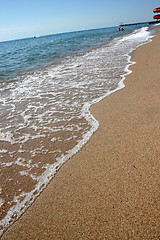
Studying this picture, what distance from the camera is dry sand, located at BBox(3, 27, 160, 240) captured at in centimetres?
155

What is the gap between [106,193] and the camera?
6.11 feet

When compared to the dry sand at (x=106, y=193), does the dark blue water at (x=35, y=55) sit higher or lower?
higher

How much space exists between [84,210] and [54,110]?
2967 mm

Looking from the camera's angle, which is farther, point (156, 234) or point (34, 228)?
point (34, 228)

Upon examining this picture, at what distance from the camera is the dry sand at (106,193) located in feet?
5.09

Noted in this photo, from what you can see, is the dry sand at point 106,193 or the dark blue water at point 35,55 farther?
the dark blue water at point 35,55

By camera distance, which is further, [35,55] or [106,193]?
[35,55]

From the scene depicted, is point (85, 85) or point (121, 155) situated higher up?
point (85, 85)

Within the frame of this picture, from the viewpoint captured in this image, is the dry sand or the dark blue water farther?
the dark blue water

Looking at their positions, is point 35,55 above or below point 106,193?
above

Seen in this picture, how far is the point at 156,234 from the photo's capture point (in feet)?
4.66

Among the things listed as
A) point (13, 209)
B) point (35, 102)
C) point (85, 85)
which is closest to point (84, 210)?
point (13, 209)

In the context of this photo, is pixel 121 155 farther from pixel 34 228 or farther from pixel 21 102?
pixel 21 102

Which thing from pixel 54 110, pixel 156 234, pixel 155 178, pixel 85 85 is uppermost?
pixel 85 85
